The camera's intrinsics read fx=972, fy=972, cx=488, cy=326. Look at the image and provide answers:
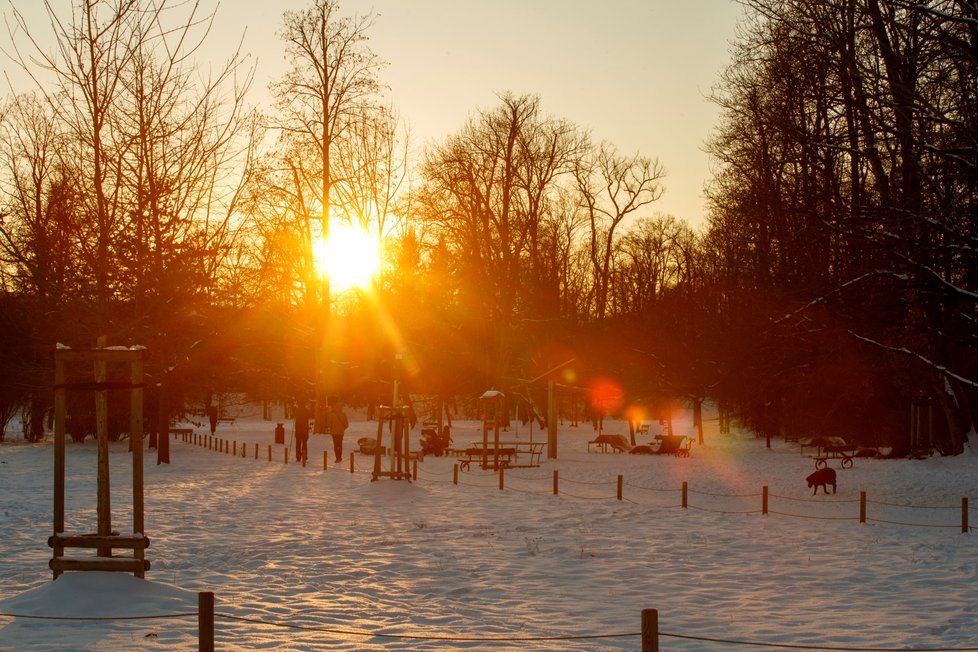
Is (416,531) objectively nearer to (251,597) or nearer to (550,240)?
(251,597)

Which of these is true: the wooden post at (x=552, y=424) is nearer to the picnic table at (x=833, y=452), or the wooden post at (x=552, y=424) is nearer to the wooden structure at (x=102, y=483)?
the picnic table at (x=833, y=452)

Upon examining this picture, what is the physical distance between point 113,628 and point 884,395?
3052 cm

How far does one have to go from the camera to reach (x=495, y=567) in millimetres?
13125

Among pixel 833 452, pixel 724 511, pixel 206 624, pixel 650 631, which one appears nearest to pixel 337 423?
pixel 724 511

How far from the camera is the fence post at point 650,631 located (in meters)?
6.10

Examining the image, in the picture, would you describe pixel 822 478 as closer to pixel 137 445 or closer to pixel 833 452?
pixel 833 452

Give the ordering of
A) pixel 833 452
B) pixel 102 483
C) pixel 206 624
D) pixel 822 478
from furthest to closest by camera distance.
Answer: pixel 833 452 < pixel 822 478 < pixel 102 483 < pixel 206 624

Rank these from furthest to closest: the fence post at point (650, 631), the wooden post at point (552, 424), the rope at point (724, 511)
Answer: the wooden post at point (552, 424)
the rope at point (724, 511)
the fence post at point (650, 631)

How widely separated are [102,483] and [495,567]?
523 cm

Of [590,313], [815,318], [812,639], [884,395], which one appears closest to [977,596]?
[812,639]

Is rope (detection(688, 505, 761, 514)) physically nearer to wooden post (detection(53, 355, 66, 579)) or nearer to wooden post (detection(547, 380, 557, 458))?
wooden post (detection(53, 355, 66, 579))

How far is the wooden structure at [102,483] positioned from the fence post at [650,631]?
19.9 ft

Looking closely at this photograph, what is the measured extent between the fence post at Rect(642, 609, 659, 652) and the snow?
212 centimetres

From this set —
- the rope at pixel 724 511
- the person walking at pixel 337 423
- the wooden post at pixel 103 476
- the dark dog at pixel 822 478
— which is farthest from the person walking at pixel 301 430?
the wooden post at pixel 103 476
